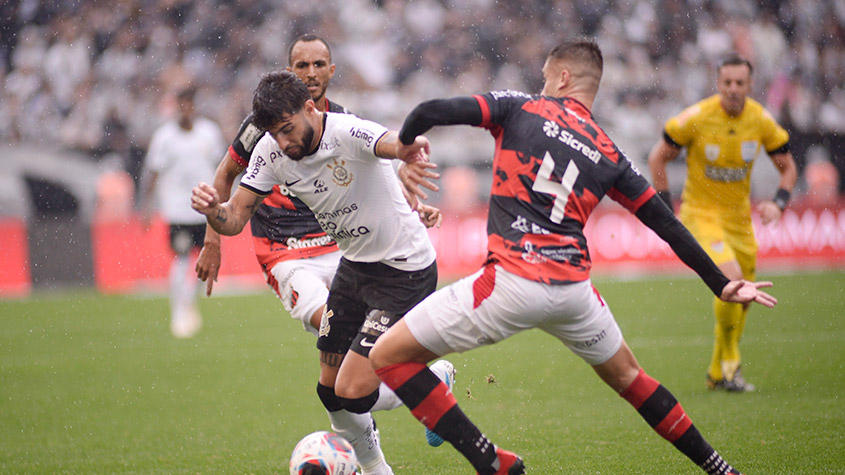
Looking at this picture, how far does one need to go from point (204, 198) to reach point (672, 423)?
239cm

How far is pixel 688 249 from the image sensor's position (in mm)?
3986

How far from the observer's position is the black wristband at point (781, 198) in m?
7.47

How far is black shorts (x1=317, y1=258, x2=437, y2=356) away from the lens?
4.66 meters

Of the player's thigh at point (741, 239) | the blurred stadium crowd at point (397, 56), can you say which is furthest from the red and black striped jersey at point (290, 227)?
the blurred stadium crowd at point (397, 56)

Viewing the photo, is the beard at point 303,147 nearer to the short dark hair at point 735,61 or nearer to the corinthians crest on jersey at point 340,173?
the corinthians crest on jersey at point 340,173

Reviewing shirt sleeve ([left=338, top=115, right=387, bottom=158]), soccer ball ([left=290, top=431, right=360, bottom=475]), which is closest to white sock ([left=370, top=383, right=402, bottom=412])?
soccer ball ([left=290, top=431, right=360, bottom=475])

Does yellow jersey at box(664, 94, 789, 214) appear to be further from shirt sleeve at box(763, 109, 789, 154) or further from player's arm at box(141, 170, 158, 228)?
player's arm at box(141, 170, 158, 228)

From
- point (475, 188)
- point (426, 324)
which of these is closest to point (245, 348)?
point (426, 324)

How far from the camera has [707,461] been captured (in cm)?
396

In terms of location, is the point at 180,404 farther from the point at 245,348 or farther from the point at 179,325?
the point at 179,325

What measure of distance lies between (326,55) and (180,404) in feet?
10.2

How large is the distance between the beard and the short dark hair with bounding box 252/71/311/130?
0.39 ft

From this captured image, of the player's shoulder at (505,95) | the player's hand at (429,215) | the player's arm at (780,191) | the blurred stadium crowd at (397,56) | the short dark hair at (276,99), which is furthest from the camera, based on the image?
the blurred stadium crowd at (397,56)

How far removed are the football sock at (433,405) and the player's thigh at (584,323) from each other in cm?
54
